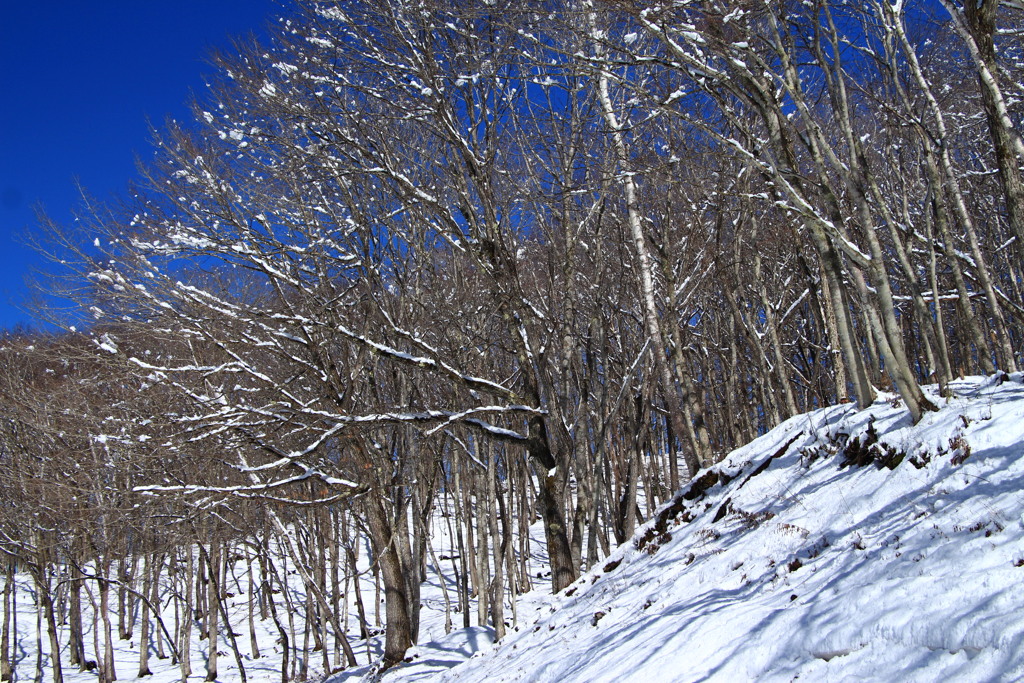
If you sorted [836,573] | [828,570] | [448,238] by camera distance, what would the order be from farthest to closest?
[448,238], [828,570], [836,573]

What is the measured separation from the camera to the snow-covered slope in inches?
128

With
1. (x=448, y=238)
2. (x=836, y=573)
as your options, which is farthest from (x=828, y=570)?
(x=448, y=238)

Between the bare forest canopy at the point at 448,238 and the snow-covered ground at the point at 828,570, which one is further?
the bare forest canopy at the point at 448,238

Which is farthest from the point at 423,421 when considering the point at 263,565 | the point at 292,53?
the point at 263,565

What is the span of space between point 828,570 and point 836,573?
0.14 metres

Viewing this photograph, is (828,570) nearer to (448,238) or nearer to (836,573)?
(836,573)

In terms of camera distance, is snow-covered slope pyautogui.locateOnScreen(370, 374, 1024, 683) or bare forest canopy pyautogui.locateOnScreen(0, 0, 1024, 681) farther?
bare forest canopy pyautogui.locateOnScreen(0, 0, 1024, 681)

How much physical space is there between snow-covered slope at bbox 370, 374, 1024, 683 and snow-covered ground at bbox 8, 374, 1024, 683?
14 mm

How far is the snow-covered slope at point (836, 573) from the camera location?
3.26 metres

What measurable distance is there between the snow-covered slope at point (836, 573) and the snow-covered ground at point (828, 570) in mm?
14

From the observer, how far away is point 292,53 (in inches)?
365

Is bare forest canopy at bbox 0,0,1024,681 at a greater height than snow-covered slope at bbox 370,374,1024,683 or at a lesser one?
greater

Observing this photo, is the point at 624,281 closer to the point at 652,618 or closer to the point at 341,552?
the point at 652,618

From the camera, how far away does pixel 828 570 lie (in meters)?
4.61
